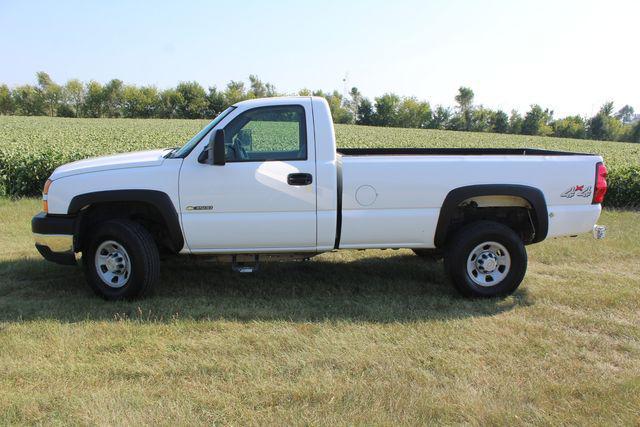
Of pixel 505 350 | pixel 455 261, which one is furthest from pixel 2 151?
pixel 505 350

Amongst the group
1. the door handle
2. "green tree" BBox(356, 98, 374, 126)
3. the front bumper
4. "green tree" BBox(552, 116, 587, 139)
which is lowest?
the front bumper

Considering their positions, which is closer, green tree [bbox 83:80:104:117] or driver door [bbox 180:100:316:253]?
driver door [bbox 180:100:316:253]

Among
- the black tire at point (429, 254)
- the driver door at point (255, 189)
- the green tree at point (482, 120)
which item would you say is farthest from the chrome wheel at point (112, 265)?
the green tree at point (482, 120)

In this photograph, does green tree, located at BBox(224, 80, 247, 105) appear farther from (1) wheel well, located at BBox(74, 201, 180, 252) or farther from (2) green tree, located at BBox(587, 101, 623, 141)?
(1) wheel well, located at BBox(74, 201, 180, 252)

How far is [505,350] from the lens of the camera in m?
3.97

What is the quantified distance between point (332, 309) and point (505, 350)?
62.9 inches

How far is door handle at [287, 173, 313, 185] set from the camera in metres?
4.74

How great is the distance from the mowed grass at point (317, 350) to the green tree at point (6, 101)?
93.6 meters

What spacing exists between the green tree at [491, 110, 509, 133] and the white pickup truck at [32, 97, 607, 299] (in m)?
84.8

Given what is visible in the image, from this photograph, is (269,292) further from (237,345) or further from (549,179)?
(549,179)

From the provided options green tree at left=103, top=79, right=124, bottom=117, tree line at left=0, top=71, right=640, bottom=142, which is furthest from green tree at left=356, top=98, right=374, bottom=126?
green tree at left=103, top=79, right=124, bottom=117

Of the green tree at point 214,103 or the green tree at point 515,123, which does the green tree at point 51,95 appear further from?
the green tree at point 515,123

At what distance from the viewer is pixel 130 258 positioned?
16.0 ft

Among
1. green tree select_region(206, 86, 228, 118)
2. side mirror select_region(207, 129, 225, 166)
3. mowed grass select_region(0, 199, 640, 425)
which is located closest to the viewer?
mowed grass select_region(0, 199, 640, 425)
